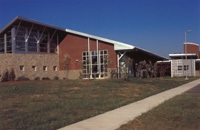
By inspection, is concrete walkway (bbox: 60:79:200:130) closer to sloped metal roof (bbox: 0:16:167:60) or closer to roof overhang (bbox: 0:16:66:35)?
sloped metal roof (bbox: 0:16:167:60)

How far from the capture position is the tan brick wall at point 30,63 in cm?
3450

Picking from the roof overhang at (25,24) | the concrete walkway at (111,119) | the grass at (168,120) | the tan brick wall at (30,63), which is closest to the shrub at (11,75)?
the tan brick wall at (30,63)

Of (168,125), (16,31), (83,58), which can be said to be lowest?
(168,125)

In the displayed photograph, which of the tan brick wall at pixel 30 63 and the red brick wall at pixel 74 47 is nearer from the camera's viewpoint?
the tan brick wall at pixel 30 63

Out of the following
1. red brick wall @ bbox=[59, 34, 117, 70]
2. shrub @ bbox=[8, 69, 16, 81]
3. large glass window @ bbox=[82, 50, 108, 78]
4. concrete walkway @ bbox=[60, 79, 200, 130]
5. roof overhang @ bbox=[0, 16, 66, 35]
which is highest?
roof overhang @ bbox=[0, 16, 66, 35]

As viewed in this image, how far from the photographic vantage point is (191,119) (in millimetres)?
10133

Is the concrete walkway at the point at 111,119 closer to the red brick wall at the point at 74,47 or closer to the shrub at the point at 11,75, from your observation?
the shrub at the point at 11,75

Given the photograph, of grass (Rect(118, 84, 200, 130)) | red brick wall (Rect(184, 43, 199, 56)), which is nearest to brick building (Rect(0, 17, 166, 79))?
grass (Rect(118, 84, 200, 130))

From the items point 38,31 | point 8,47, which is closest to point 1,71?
point 8,47

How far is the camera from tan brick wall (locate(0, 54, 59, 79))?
34.5m

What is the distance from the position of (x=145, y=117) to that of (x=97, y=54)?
2940 centimetres

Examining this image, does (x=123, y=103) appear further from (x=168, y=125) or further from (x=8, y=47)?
(x=8, y=47)

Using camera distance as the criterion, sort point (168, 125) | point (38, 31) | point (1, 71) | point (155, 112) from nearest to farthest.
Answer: point (168, 125) < point (155, 112) < point (1, 71) < point (38, 31)

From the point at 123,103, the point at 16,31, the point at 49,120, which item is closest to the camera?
the point at 49,120
